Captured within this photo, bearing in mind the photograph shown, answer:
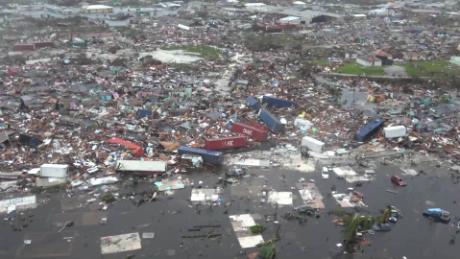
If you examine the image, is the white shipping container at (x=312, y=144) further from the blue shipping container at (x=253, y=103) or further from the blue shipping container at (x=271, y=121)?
the blue shipping container at (x=253, y=103)

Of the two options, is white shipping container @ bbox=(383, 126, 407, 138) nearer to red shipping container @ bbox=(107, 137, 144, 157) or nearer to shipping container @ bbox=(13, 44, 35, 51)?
red shipping container @ bbox=(107, 137, 144, 157)

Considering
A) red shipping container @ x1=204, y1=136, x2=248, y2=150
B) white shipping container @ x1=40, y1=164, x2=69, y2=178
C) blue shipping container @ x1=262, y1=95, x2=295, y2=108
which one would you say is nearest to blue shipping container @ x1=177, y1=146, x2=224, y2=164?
red shipping container @ x1=204, y1=136, x2=248, y2=150

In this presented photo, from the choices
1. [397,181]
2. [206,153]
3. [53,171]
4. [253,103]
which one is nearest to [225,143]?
[206,153]

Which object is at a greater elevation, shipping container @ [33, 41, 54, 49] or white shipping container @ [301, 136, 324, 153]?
shipping container @ [33, 41, 54, 49]

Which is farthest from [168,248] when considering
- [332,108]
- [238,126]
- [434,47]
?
[434,47]

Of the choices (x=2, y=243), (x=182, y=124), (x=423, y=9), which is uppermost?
(x=423, y=9)

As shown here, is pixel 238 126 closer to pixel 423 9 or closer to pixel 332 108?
pixel 332 108

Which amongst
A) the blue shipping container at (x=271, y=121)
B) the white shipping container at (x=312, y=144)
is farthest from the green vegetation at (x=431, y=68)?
the white shipping container at (x=312, y=144)
